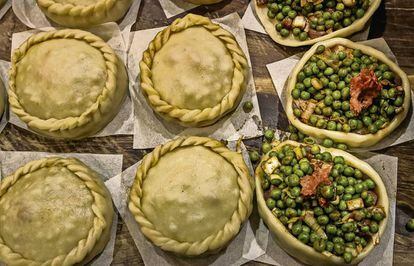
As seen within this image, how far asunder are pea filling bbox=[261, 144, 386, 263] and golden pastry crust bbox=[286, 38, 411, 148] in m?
0.25

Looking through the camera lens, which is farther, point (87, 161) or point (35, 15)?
point (35, 15)

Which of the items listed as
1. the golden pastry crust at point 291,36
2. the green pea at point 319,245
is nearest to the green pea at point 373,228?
the green pea at point 319,245

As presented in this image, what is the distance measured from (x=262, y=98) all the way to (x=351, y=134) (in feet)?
2.79

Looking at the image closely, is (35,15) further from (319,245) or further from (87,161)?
(319,245)

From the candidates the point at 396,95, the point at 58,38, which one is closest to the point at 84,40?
the point at 58,38

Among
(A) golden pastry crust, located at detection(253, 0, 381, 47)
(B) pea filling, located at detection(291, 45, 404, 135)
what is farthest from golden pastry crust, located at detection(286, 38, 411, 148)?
(A) golden pastry crust, located at detection(253, 0, 381, 47)

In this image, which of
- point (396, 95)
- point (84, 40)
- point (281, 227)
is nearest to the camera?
point (281, 227)

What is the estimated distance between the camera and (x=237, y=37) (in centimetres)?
511

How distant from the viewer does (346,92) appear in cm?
456

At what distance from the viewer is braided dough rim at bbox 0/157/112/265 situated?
4305 millimetres

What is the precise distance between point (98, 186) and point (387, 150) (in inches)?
95.2

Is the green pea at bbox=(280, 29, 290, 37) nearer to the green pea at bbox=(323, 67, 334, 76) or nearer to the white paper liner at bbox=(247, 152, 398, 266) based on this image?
A: the green pea at bbox=(323, 67, 334, 76)

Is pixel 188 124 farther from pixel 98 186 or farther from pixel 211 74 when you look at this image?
pixel 98 186

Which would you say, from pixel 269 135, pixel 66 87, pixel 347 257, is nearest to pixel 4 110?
pixel 66 87
